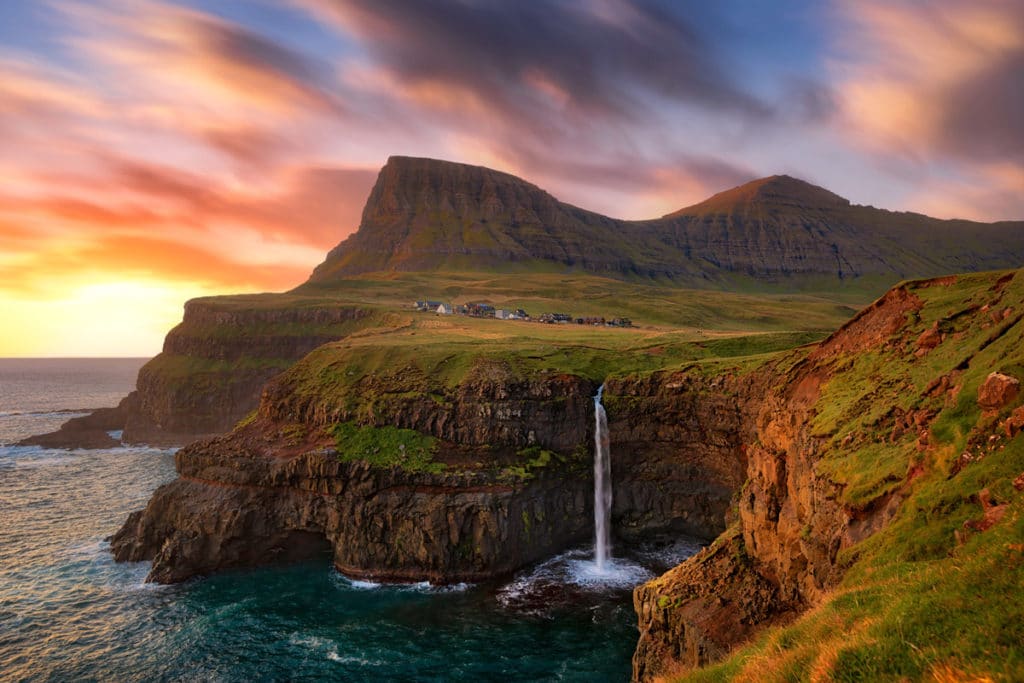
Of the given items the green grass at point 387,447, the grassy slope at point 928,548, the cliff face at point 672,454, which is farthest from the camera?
the cliff face at point 672,454

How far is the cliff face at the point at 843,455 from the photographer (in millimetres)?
18125

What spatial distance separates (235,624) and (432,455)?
22.8m

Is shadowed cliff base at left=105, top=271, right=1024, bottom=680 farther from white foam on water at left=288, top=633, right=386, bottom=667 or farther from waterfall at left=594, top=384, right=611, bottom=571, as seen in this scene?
white foam on water at left=288, top=633, right=386, bottom=667

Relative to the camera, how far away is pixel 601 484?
6109 centimetres

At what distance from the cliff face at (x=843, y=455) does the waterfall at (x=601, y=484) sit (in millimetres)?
29089

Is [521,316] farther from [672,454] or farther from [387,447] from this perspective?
[387,447]

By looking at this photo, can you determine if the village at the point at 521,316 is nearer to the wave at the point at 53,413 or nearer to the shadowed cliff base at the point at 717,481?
the shadowed cliff base at the point at 717,481

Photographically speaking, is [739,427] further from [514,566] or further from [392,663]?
[392,663]

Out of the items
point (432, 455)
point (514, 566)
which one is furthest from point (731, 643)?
point (432, 455)

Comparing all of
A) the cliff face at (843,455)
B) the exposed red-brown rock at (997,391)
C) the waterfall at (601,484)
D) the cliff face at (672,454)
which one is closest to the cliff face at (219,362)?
the waterfall at (601,484)

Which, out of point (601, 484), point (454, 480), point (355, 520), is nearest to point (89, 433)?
point (355, 520)

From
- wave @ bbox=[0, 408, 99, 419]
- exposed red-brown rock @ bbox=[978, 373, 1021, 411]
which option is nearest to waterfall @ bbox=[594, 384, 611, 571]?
exposed red-brown rock @ bbox=[978, 373, 1021, 411]

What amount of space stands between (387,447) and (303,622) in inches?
734

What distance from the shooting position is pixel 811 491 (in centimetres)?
2353
